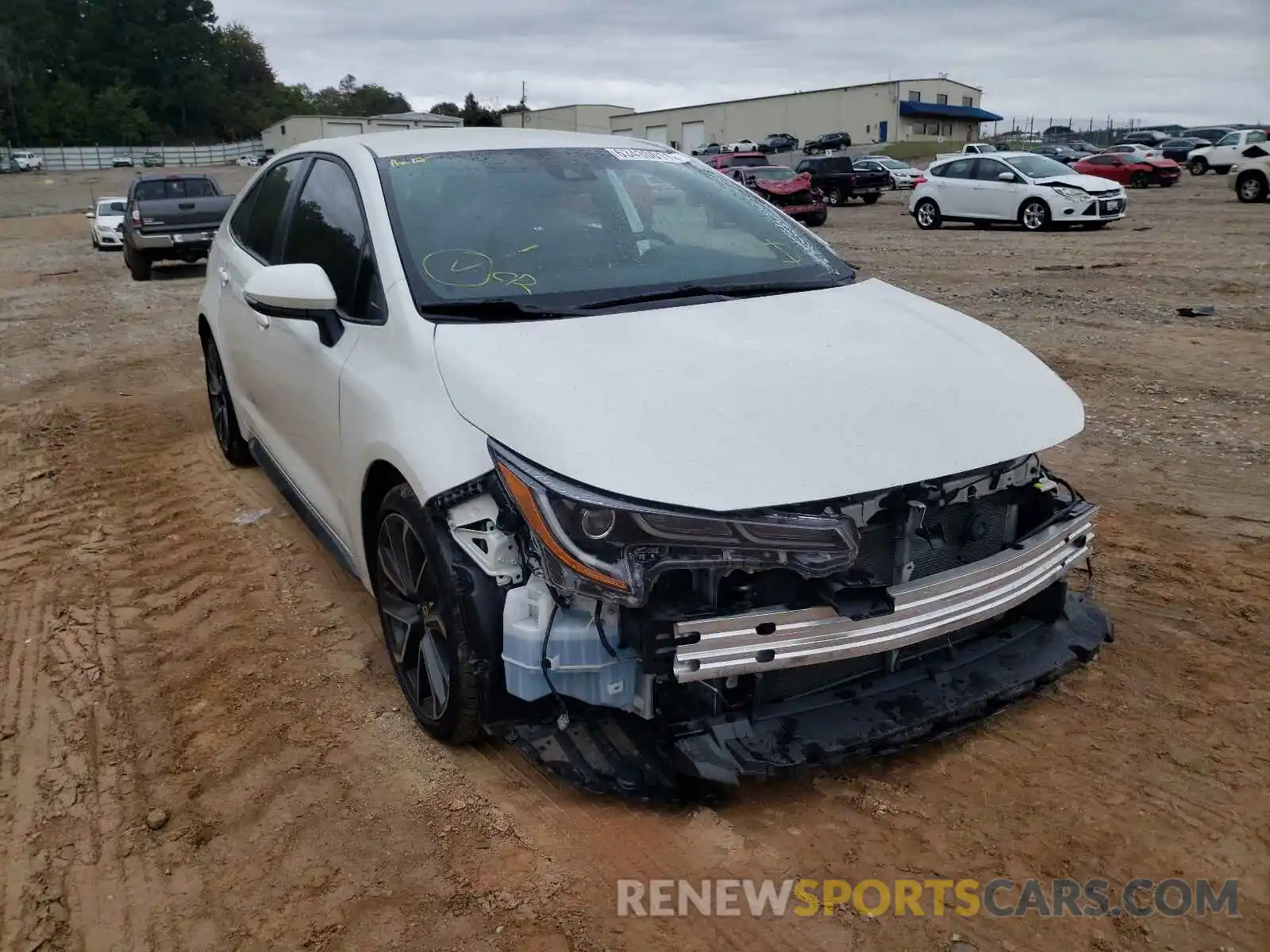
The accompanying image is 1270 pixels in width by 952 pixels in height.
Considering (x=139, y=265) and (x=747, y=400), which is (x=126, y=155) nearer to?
(x=139, y=265)

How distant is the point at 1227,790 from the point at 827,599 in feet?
4.48

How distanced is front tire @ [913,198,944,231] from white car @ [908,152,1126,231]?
0.02m

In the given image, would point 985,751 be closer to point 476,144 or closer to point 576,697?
point 576,697

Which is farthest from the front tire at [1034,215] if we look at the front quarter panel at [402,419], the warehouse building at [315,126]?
the warehouse building at [315,126]

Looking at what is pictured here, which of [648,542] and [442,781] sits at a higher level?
[648,542]

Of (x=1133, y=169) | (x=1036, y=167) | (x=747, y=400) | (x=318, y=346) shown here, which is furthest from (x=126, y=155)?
(x=747, y=400)

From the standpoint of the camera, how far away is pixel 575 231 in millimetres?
3516

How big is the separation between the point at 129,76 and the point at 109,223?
96402 millimetres

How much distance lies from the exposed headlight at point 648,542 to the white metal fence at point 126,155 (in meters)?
87.1

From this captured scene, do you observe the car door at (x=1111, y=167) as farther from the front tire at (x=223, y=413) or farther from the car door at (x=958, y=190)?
the front tire at (x=223, y=413)

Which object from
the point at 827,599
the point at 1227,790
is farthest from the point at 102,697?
the point at 1227,790

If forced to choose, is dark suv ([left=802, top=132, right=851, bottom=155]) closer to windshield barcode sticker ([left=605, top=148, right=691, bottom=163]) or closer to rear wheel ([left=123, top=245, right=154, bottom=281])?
→ rear wheel ([left=123, top=245, right=154, bottom=281])

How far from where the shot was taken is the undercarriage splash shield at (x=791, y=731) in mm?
2500

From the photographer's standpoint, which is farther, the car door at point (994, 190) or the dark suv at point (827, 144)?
the dark suv at point (827, 144)
